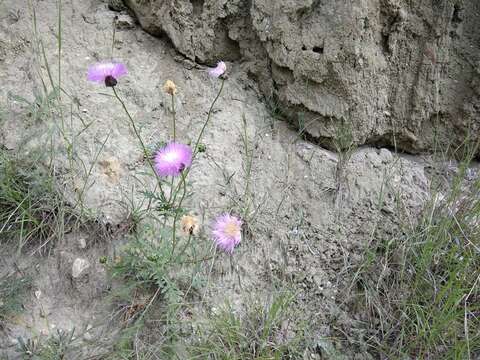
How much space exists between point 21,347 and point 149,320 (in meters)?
Result: 0.38

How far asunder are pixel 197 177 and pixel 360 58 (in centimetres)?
76

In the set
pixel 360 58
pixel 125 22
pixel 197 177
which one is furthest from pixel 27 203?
pixel 360 58

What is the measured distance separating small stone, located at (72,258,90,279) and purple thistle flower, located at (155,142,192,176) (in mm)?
484

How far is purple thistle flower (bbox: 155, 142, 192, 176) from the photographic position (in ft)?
4.29

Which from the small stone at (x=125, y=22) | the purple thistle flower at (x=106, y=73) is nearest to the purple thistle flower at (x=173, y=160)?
the purple thistle flower at (x=106, y=73)

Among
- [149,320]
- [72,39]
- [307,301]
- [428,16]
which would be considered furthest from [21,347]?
[428,16]

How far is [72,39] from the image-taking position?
6.75ft

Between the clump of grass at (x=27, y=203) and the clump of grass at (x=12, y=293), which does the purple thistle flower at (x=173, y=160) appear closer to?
the clump of grass at (x=27, y=203)

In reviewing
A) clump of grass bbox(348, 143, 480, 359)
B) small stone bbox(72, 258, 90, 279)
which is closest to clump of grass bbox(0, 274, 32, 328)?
small stone bbox(72, 258, 90, 279)

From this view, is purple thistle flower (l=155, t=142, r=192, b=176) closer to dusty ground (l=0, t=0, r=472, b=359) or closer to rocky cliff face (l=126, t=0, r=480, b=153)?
dusty ground (l=0, t=0, r=472, b=359)

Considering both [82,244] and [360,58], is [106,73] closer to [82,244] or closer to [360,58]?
[82,244]

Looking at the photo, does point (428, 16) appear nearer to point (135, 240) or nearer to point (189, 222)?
point (189, 222)

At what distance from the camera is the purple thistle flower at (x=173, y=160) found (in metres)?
1.31

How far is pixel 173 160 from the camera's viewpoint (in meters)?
1.33
